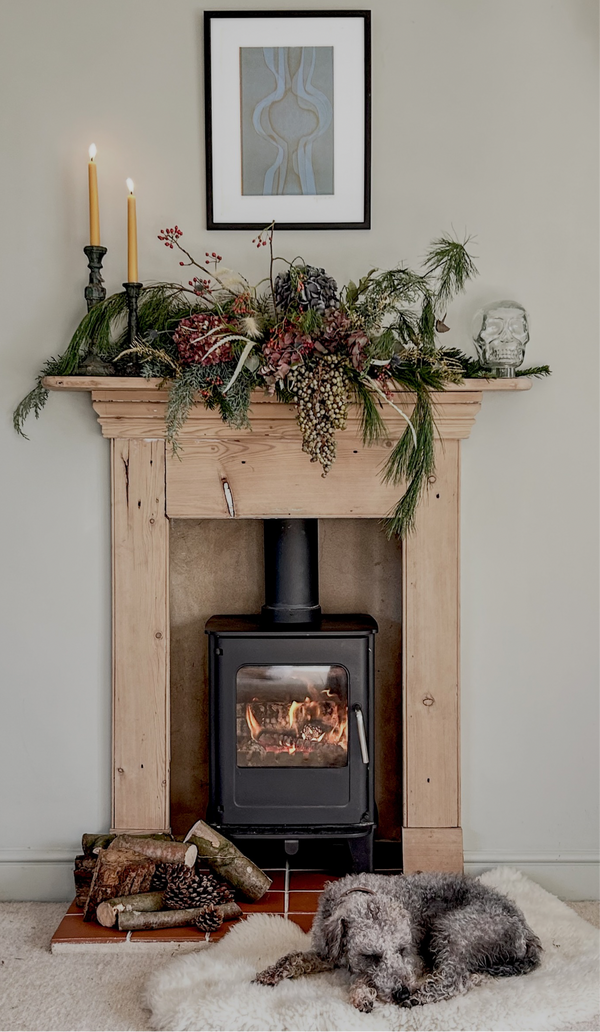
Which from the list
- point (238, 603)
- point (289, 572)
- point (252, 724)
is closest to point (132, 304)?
point (289, 572)

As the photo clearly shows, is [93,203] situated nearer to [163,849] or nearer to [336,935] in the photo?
[163,849]

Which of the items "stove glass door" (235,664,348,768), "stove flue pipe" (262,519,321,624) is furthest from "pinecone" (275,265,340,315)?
"stove glass door" (235,664,348,768)

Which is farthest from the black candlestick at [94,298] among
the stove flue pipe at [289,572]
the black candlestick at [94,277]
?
the stove flue pipe at [289,572]

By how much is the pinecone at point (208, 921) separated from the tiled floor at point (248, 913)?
11 mm

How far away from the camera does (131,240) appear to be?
219cm

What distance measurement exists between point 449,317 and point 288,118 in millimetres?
703

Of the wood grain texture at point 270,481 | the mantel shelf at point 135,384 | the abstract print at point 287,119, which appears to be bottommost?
the wood grain texture at point 270,481

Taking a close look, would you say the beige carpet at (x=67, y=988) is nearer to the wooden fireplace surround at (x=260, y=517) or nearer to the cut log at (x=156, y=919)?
the cut log at (x=156, y=919)

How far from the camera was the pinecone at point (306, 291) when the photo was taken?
210 centimetres

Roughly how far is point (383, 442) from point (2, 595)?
1.15 m

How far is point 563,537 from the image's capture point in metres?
2.40

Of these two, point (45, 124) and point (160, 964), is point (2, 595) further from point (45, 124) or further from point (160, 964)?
point (45, 124)

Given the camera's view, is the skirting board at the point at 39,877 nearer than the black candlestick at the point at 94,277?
No

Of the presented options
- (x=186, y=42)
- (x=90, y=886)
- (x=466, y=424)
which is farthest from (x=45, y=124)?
(x=90, y=886)
